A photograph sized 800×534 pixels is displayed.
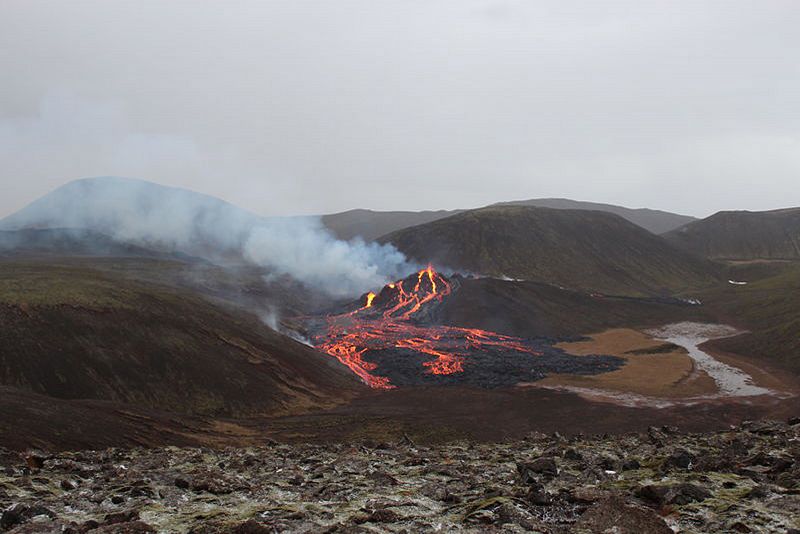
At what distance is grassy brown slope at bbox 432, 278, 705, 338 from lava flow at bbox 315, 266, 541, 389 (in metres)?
4.95

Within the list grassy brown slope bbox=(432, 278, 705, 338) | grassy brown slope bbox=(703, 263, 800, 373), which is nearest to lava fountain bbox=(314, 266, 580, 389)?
grassy brown slope bbox=(432, 278, 705, 338)

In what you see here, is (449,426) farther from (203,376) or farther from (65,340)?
(65,340)

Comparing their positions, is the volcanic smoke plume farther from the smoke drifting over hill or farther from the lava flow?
the smoke drifting over hill

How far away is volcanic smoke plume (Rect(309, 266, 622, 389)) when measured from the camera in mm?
64188

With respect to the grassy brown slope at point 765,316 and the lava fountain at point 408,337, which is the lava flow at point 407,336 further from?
the grassy brown slope at point 765,316

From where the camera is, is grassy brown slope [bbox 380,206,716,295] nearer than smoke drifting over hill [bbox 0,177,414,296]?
No

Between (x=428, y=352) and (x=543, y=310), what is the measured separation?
4088 cm

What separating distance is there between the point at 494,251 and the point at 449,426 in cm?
14102

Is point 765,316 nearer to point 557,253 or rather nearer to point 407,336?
point 407,336

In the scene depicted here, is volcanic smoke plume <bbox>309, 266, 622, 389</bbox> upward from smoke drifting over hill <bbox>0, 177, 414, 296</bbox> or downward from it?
downward

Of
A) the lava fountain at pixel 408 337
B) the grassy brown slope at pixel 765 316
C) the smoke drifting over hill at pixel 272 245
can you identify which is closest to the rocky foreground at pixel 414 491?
the lava fountain at pixel 408 337

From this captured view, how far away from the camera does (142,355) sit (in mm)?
44625

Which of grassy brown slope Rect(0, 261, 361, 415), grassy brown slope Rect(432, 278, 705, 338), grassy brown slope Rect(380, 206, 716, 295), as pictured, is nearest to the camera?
grassy brown slope Rect(0, 261, 361, 415)

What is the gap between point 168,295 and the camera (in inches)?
2362
